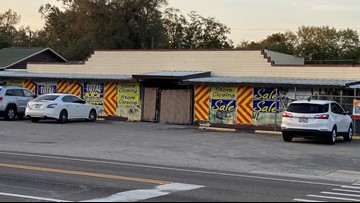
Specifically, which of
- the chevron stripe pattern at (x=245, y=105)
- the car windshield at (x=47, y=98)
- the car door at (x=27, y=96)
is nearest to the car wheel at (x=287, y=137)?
the chevron stripe pattern at (x=245, y=105)

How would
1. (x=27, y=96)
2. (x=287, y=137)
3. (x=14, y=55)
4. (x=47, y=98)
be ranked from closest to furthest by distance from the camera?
(x=287, y=137) → (x=47, y=98) → (x=27, y=96) → (x=14, y=55)

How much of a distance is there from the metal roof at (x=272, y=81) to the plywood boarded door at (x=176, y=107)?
6.11ft

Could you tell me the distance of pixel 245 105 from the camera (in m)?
30.0

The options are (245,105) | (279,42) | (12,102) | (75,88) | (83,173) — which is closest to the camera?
(83,173)

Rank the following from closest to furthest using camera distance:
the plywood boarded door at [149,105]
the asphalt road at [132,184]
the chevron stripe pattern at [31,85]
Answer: the asphalt road at [132,184] < the plywood boarded door at [149,105] < the chevron stripe pattern at [31,85]

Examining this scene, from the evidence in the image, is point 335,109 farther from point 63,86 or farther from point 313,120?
point 63,86

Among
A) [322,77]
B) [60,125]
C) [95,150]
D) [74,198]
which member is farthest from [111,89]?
[74,198]

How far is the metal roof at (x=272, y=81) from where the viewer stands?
26.9 meters

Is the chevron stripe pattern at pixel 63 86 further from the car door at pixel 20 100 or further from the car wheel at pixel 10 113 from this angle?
the car wheel at pixel 10 113

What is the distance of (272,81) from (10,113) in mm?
14530

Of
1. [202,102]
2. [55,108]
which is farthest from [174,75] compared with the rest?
[55,108]

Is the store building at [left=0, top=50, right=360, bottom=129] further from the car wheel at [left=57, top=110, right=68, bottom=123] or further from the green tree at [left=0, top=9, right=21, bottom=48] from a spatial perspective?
the green tree at [left=0, top=9, right=21, bottom=48]

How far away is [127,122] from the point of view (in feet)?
108

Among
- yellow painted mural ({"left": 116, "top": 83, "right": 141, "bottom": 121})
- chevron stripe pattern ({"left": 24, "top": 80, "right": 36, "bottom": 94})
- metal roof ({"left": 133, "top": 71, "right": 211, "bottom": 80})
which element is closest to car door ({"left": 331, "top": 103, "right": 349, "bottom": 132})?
metal roof ({"left": 133, "top": 71, "right": 211, "bottom": 80})
